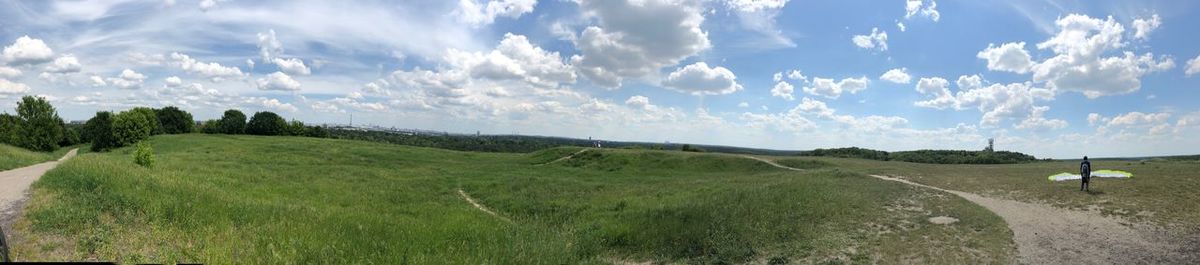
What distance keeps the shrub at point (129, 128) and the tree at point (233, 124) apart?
96.0 feet

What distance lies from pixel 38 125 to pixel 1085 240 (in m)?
99.2

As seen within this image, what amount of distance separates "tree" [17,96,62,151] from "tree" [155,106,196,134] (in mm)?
20829

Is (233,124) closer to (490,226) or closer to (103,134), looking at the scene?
(103,134)

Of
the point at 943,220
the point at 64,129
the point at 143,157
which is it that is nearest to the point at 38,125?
the point at 64,129

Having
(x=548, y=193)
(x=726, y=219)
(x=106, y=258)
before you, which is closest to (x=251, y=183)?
(x=548, y=193)

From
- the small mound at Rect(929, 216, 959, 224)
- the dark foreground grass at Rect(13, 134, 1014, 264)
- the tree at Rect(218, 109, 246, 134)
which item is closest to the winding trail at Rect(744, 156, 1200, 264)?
the dark foreground grass at Rect(13, 134, 1014, 264)

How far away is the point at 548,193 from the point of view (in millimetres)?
27391

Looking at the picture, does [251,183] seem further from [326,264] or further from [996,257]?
[996,257]

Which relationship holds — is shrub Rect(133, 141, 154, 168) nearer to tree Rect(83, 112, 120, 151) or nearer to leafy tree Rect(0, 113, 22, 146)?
tree Rect(83, 112, 120, 151)

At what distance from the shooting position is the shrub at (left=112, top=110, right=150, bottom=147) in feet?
213

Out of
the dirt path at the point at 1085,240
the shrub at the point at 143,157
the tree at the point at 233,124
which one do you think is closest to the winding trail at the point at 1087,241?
the dirt path at the point at 1085,240

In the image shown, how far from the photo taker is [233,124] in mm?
98312

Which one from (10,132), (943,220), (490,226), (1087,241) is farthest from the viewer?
(10,132)

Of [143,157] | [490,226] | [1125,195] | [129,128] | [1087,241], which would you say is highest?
[129,128]
